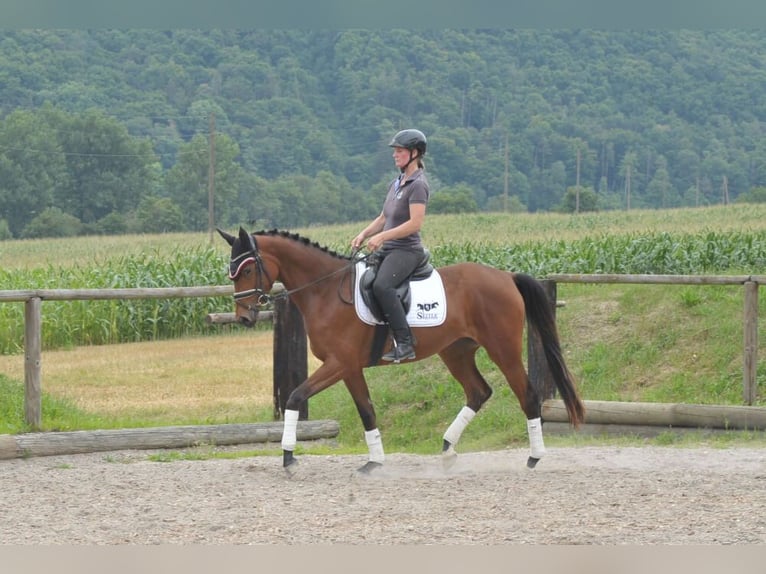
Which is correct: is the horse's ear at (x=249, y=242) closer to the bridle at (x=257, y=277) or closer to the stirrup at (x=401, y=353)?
the bridle at (x=257, y=277)

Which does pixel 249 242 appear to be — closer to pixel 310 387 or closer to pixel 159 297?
pixel 310 387

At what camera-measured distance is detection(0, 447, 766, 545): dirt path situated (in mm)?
5434

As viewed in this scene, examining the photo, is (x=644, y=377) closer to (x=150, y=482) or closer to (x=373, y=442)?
(x=373, y=442)

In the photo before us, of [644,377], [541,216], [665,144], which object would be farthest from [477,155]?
[644,377]

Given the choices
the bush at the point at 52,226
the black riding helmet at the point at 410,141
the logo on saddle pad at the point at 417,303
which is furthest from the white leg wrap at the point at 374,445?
the bush at the point at 52,226

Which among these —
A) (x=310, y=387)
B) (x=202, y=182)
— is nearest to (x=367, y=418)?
(x=310, y=387)

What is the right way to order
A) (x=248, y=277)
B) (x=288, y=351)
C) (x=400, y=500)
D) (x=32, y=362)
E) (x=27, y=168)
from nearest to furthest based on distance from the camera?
(x=400, y=500), (x=248, y=277), (x=32, y=362), (x=288, y=351), (x=27, y=168)

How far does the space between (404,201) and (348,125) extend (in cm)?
8121

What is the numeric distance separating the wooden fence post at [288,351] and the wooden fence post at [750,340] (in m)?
3.89

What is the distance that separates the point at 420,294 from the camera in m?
7.84

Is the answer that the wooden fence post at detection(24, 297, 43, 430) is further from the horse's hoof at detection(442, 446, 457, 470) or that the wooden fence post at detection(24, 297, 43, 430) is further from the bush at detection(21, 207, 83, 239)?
the bush at detection(21, 207, 83, 239)

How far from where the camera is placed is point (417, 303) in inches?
307

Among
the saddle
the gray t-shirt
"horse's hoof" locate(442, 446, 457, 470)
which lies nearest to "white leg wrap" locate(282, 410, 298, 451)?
the saddle

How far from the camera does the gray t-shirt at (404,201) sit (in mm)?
7508
